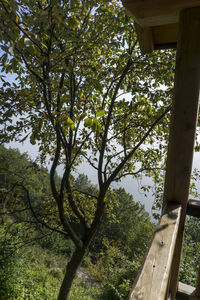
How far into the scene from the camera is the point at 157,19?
143 cm

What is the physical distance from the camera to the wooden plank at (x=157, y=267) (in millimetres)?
527

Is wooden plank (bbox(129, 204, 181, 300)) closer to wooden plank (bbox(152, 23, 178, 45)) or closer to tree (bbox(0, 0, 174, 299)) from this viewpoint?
wooden plank (bbox(152, 23, 178, 45))

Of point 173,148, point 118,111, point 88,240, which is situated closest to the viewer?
point 173,148

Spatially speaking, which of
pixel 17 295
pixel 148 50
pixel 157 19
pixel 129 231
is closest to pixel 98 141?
pixel 148 50

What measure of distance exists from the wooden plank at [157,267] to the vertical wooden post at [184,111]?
327mm

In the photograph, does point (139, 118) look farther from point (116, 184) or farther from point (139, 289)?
point (139, 289)

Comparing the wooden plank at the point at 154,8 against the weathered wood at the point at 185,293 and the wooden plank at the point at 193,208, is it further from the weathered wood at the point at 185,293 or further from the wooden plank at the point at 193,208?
the weathered wood at the point at 185,293

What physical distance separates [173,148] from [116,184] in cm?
387

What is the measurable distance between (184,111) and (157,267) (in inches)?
36.9

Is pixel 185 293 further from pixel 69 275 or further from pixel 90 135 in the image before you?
pixel 90 135

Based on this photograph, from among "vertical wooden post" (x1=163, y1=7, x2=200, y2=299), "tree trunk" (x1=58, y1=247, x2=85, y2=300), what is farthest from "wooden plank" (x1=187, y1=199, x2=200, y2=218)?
"tree trunk" (x1=58, y1=247, x2=85, y2=300)

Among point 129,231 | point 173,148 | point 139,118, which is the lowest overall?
point 129,231

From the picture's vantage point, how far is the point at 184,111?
1.27 m

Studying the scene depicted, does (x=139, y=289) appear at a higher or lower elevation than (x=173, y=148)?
lower
